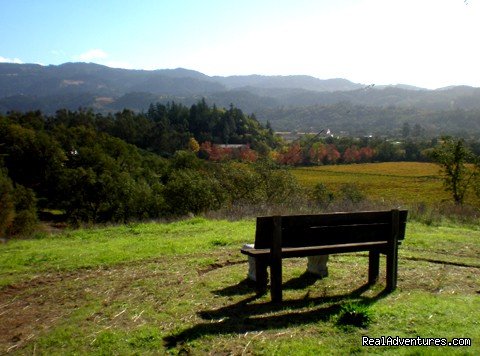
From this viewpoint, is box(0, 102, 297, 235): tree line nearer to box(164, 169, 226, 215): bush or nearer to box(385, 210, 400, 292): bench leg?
box(164, 169, 226, 215): bush

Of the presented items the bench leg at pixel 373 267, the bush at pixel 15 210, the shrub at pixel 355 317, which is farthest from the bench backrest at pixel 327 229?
the bush at pixel 15 210

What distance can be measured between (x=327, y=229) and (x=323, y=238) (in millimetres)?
138

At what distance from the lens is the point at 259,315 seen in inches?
218

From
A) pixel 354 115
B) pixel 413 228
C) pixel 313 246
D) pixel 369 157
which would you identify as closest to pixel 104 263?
pixel 313 246

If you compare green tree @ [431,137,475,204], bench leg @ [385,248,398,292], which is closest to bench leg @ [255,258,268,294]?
bench leg @ [385,248,398,292]

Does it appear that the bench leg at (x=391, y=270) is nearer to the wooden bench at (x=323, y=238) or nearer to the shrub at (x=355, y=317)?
the wooden bench at (x=323, y=238)

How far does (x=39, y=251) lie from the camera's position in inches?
400

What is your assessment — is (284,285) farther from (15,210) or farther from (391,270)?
(15,210)

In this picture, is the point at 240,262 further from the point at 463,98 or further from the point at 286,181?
the point at 463,98

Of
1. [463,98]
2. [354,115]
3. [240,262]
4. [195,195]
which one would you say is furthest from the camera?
[463,98]

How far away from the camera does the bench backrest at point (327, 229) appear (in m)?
6.06

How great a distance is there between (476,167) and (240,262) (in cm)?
4308

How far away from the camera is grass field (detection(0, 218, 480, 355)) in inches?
185

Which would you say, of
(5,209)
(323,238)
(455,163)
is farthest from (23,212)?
(323,238)
